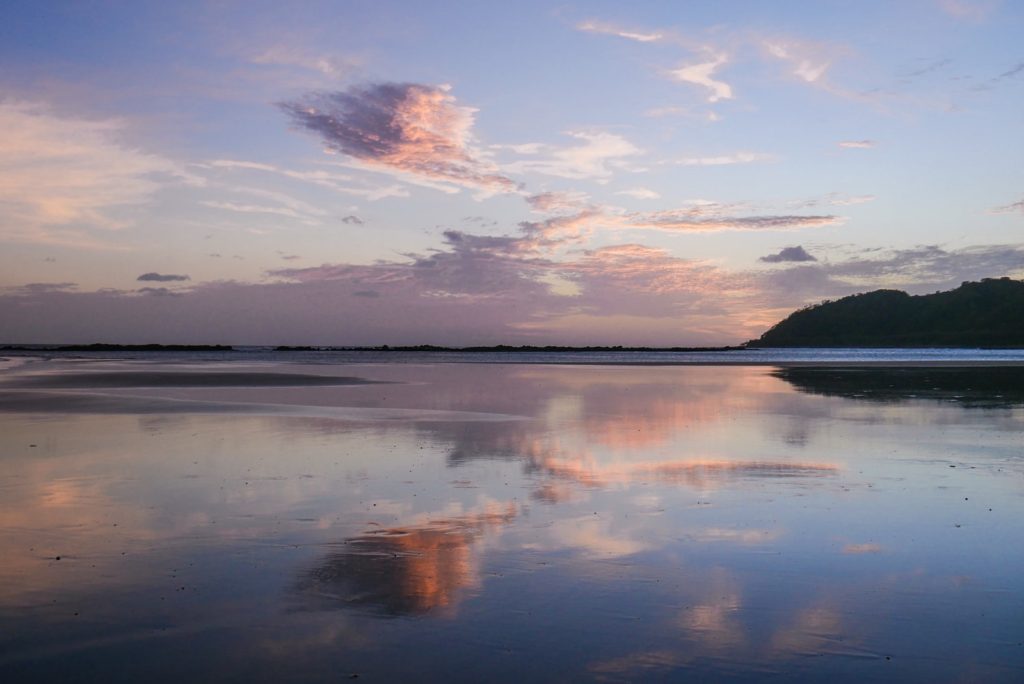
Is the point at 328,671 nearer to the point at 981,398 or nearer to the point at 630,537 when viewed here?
the point at 630,537

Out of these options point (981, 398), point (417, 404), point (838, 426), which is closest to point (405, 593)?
point (838, 426)

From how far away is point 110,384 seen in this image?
4334 cm

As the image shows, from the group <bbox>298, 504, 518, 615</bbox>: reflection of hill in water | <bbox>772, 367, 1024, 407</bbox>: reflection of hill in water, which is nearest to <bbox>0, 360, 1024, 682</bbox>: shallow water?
<bbox>298, 504, 518, 615</bbox>: reflection of hill in water

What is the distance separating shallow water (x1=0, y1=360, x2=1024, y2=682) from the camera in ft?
21.3

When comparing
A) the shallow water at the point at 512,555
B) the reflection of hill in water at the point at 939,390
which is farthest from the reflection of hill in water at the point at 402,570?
the reflection of hill in water at the point at 939,390

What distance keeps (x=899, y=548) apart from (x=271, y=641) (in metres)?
7.73

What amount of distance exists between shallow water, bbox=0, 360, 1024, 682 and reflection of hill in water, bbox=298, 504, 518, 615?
0.14ft

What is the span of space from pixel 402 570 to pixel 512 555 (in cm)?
141

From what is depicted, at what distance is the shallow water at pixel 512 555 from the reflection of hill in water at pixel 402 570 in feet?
0.14

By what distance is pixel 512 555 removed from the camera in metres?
9.36

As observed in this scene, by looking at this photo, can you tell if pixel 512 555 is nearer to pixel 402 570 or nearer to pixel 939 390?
pixel 402 570

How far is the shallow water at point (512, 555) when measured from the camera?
6.49 meters

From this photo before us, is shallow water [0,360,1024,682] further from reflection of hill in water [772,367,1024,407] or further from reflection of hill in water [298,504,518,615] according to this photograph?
reflection of hill in water [772,367,1024,407]

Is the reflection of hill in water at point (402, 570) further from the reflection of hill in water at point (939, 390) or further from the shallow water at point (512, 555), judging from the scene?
the reflection of hill in water at point (939, 390)
